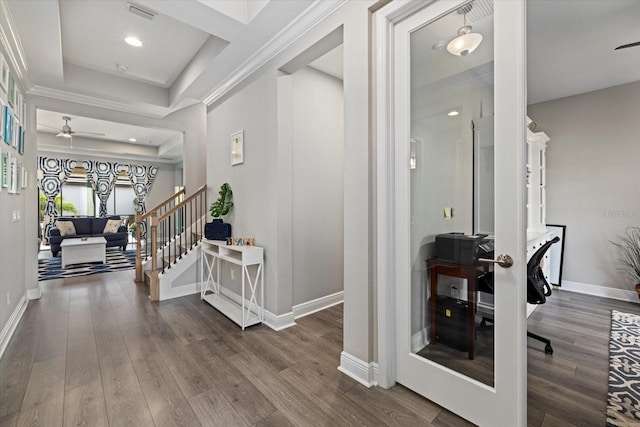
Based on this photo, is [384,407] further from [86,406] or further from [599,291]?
[599,291]

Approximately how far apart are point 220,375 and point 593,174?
5.24 meters

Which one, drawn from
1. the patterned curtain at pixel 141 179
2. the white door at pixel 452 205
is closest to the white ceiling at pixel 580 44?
the white door at pixel 452 205

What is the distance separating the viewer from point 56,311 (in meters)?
3.45

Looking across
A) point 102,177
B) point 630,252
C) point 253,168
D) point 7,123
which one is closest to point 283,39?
point 253,168

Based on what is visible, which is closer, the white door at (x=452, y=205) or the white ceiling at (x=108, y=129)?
the white door at (x=452, y=205)

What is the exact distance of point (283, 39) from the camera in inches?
106

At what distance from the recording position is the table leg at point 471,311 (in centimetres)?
174

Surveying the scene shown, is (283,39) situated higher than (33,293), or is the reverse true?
(283,39)

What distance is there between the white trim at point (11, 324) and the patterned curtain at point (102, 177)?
656cm

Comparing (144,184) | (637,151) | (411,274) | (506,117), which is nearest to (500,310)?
(411,274)

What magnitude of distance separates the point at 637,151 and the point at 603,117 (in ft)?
2.00

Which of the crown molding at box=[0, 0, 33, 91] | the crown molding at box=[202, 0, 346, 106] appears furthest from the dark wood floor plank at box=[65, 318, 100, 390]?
the crown molding at box=[202, 0, 346, 106]

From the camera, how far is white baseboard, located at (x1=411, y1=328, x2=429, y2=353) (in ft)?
6.24

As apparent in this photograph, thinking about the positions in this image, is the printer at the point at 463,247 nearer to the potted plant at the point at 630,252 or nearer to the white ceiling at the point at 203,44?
the white ceiling at the point at 203,44
